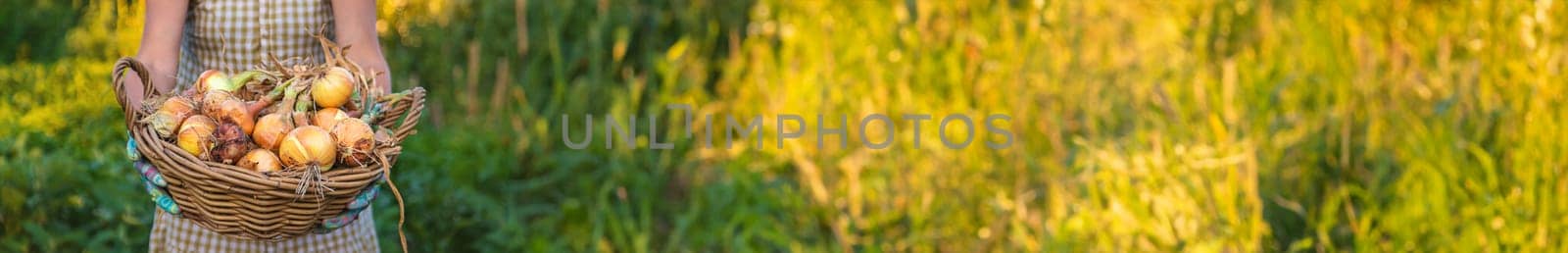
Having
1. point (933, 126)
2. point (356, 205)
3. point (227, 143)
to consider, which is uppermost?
point (227, 143)

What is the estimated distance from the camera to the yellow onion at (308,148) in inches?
76.7

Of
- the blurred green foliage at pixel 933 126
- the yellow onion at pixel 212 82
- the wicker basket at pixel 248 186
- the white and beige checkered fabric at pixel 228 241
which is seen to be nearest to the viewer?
the wicker basket at pixel 248 186

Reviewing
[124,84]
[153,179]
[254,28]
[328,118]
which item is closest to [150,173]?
[153,179]

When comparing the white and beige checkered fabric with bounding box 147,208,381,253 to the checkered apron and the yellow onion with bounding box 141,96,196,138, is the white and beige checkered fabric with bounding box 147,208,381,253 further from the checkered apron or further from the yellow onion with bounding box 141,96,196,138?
the yellow onion with bounding box 141,96,196,138

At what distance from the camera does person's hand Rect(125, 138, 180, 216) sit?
6.75ft

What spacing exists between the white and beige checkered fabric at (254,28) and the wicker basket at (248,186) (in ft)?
0.83

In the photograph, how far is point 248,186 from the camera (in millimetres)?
1934

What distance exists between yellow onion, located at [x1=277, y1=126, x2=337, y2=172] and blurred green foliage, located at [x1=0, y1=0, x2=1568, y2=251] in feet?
4.68

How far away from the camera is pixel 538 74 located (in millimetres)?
5105

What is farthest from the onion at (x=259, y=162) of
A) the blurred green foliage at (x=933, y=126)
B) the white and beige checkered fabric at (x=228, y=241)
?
the blurred green foliage at (x=933, y=126)

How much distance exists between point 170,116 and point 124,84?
0.11m

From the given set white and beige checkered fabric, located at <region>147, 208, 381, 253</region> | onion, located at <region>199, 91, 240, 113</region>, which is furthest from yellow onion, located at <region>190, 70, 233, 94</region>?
white and beige checkered fabric, located at <region>147, 208, 381, 253</region>

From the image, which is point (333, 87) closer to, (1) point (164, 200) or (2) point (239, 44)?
(1) point (164, 200)

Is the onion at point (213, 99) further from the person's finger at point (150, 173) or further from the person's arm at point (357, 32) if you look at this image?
the person's arm at point (357, 32)
